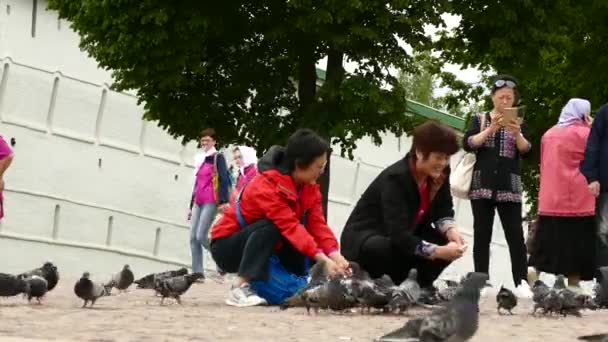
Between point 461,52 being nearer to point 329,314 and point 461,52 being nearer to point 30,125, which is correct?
point 30,125

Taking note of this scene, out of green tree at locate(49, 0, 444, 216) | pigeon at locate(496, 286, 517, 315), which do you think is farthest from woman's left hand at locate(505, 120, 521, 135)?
green tree at locate(49, 0, 444, 216)

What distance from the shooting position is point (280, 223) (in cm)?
1082

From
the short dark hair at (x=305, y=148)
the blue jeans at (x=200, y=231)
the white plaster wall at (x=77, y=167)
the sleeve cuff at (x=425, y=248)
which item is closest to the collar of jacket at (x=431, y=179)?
the sleeve cuff at (x=425, y=248)

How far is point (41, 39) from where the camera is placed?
146ft

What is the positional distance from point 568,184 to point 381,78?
1504 cm

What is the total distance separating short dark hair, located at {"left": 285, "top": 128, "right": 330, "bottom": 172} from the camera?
1068 centimetres

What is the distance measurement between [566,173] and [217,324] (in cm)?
555

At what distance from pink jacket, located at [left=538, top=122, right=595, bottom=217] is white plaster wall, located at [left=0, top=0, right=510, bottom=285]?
2726 cm

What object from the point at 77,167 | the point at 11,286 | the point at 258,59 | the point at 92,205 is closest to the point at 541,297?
the point at 11,286

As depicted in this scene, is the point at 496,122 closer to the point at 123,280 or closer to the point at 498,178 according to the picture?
the point at 498,178

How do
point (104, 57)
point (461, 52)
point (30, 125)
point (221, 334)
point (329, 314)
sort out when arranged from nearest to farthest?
point (221, 334), point (329, 314), point (104, 57), point (461, 52), point (30, 125)

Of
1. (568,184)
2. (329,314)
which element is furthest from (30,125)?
(329,314)

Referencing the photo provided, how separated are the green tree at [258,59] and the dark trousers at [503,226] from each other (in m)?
13.7

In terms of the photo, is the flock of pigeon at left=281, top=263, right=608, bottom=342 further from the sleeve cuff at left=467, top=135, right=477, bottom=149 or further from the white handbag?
the sleeve cuff at left=467, top=135, right=477, bottom=149
